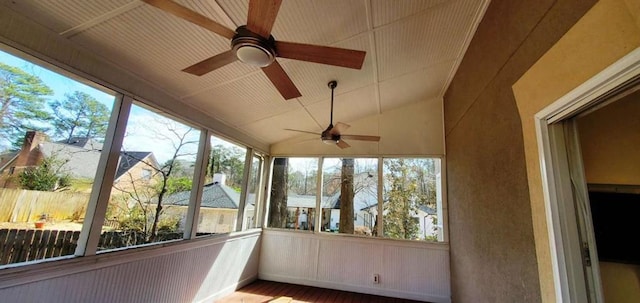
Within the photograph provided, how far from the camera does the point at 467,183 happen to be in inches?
123

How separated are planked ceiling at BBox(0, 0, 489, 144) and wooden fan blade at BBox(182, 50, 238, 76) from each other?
19.3 inches

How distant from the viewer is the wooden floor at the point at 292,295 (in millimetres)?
3756

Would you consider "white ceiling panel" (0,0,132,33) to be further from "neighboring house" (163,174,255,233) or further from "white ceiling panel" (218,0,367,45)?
"neighboring house" (163,174,255,233)

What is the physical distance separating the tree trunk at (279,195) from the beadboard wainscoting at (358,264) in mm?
222

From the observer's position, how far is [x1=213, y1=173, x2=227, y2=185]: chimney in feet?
11.9

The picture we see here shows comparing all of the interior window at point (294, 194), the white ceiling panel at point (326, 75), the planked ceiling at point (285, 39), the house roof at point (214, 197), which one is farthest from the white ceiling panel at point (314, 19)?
the interior window at point (294, 194)

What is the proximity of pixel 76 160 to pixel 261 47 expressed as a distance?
186cm

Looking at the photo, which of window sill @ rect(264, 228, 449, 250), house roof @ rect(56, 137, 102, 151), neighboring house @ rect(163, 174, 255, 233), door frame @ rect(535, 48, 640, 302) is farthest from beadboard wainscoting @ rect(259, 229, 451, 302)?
house roof @ rect(56, 137, 102, 151)

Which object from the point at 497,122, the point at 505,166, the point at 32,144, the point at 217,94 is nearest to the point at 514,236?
the point at 505,166

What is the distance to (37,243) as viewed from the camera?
6.22 ft

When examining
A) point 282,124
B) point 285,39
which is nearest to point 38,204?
point 285,39

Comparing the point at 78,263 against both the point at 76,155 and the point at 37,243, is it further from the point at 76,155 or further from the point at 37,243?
the point at 76,155

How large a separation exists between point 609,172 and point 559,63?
119 cm

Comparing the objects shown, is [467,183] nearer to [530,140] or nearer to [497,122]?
[497,122]
